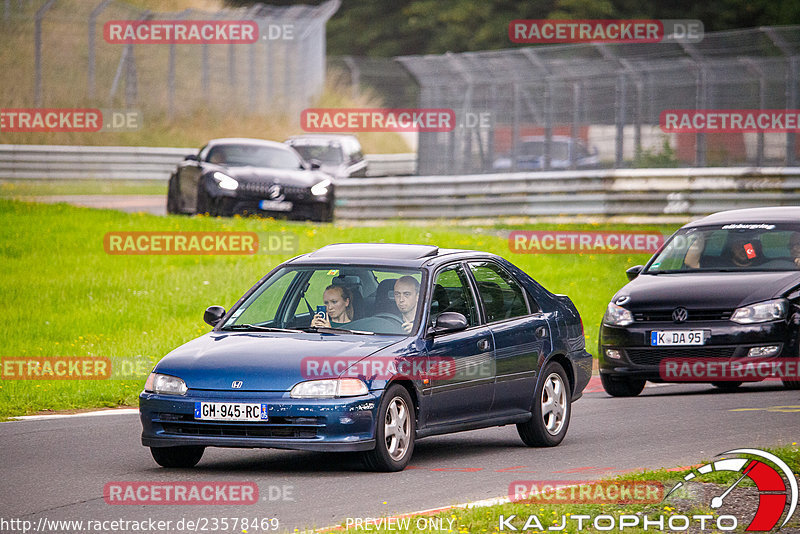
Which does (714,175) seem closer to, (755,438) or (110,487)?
(755,438)

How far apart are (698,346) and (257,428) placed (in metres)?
5.50

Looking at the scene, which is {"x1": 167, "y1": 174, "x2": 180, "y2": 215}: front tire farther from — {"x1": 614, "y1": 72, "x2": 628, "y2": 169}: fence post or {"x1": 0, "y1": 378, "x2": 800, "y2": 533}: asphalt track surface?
{"x1": 0, "y1": 378, "x2": 800, "y2": 533}: asphalt track surface

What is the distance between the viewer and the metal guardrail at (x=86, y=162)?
3462cm

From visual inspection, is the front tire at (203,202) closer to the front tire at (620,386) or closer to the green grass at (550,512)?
the front tire at (620,386)

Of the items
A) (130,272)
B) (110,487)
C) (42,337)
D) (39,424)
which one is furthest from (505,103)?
(110,487)

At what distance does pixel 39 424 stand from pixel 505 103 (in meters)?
20.5

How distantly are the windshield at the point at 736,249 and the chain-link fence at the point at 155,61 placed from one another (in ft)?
76.2

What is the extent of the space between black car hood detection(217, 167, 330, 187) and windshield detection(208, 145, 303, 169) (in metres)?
0.65

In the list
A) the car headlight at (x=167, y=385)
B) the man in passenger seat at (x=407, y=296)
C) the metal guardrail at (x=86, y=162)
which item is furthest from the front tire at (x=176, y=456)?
the metal guardrail at (x=86, y=162)

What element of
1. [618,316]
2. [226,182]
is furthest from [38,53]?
[618,316]

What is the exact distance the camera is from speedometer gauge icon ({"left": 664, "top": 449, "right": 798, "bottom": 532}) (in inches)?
290

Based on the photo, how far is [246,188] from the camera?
82.9ft

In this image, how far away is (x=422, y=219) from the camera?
2761 cm

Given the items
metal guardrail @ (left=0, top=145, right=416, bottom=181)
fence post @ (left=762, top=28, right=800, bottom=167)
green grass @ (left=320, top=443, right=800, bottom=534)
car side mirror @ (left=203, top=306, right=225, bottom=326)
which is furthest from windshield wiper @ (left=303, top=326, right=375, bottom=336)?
metal guardrail @ (left=0, top=145, right=416, bottom=181)
